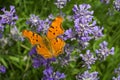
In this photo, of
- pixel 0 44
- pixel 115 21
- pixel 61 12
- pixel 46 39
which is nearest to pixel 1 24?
pixel 0 44

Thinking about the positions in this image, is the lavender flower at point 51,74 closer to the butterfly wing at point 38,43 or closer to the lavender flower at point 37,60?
the lavender flower at point 37,60

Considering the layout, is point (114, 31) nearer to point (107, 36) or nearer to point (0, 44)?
point (107, 36)

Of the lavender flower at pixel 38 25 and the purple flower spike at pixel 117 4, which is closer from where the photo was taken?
the lavender flower at pixel 38 25

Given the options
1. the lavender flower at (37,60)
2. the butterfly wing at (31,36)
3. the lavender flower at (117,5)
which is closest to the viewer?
the butterfly wing at (31,36)

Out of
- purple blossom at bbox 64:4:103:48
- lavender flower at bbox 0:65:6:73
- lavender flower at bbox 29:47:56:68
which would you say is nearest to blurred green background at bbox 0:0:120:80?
lavender flower at bbox 0:65:6:73

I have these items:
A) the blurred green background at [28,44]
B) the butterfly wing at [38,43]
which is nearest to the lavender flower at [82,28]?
the butterfly wing at [38,43]

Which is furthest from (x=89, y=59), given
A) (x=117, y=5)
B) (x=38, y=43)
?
(x=117, y=5)

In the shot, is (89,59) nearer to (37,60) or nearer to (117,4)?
(37,60)

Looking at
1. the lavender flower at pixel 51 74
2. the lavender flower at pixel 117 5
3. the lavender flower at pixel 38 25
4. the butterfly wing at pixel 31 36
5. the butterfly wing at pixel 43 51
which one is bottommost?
the lavender flower at pixel 51 74

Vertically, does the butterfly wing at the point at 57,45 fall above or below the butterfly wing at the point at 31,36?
below
